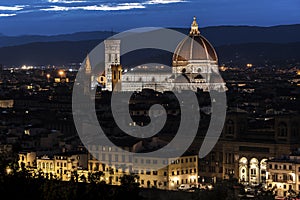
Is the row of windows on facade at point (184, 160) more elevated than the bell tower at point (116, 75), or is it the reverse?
the bell tower at point (116, 75)

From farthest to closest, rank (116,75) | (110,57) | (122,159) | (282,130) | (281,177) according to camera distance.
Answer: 1. (110,57)
2. (116,75)
3. (282,130)
4. (122,159)
5. (281,177)

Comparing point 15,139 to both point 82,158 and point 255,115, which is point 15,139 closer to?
point 82,158

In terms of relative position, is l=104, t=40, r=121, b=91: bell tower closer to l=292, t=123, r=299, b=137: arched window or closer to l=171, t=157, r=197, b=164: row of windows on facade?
l=292, t=123, r=299, b=137: arched window

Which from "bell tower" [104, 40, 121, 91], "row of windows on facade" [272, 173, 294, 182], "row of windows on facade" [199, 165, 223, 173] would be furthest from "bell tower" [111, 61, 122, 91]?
"row of windows on facade" [272, 173, 294, 182]

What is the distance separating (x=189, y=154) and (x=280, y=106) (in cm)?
3340

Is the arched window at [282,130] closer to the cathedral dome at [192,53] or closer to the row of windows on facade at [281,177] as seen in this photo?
the row of windows on facade at [281,177]

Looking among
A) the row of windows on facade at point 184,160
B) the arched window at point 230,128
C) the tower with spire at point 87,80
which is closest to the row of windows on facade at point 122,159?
the row of windows on facade at point 184,160

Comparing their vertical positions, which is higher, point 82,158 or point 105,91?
point 105,91

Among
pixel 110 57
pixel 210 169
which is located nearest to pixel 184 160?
pixel 210 169

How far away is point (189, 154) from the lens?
44125 mm

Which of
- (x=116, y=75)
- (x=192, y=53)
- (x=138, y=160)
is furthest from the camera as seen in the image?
(x=116, y=75)

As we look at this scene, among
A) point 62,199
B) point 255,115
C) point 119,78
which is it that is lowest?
point 62,199

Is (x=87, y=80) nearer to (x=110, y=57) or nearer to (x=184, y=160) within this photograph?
(x=110, y=57)

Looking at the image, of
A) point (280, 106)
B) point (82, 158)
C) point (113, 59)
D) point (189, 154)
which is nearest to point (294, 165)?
point (189, 154)
